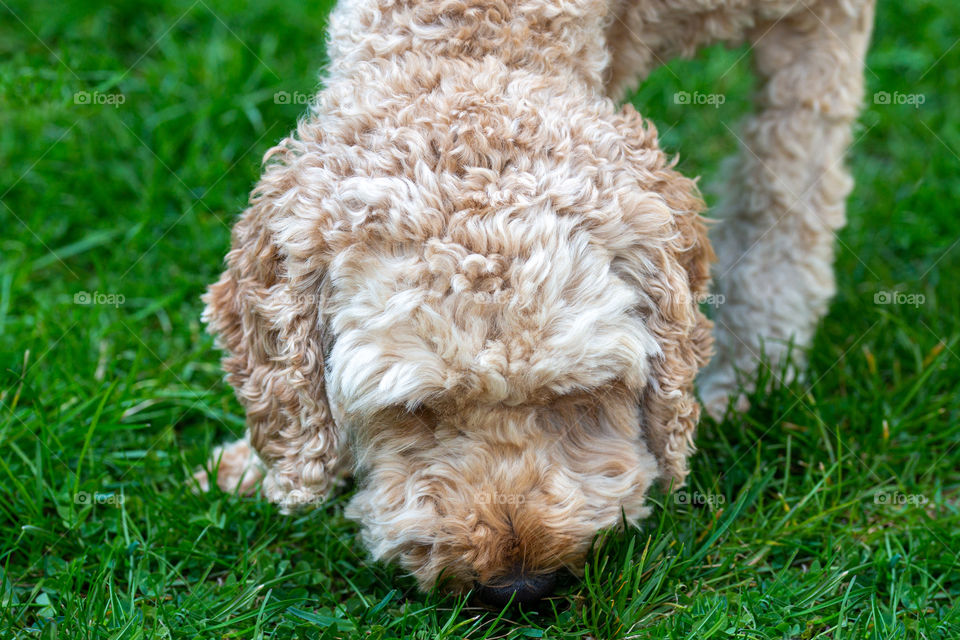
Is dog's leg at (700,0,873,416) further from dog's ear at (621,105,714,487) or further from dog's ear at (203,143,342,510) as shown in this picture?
dog's ear at (203,143,342,510)

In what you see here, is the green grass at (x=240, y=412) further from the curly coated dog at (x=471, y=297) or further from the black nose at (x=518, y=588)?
the curly coated dog at (x=471, y=297)

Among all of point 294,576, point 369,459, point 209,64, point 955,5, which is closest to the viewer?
point 369,459

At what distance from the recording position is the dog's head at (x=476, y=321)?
2.56 meters

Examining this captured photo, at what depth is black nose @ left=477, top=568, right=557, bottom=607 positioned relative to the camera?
277cm

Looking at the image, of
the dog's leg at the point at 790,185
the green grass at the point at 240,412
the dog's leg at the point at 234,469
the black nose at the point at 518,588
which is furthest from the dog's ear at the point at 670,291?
the dog's leg at the point at 234,469

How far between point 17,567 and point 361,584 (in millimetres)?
1220

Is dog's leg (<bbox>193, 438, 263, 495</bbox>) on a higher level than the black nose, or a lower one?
lower

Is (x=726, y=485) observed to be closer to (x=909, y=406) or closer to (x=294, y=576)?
(x=909, y=406)

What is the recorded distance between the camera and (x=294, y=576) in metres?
3.28

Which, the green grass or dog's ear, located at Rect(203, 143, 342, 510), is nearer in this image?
dog's ear, located at Rect(203, 143, 342, 510)

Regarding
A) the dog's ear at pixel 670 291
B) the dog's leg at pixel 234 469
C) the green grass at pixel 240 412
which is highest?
the dog's ear at pixel 670 291

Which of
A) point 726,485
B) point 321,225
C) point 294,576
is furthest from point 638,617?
point 321,225

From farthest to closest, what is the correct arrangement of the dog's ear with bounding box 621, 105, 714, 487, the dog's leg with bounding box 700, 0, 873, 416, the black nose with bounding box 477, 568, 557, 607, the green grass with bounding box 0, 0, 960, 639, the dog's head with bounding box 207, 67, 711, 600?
1. the dog's leg with bounding box 700, 0, 873, 416
2. the green grass with bounding box 0, 0, 960, 639
3. the dog's ear with bounding box 621, 105, 714, 487
4. the black nose with bounding box 477, 568, 557, 607
5. the dog's head with bounding box 207, 67, 711, 600

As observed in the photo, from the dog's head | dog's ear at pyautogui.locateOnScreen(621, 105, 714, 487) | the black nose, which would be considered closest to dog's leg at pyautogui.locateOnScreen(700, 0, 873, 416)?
dog's ear at pyautogui.locateOnScreen(621, 105, 714, 487)
